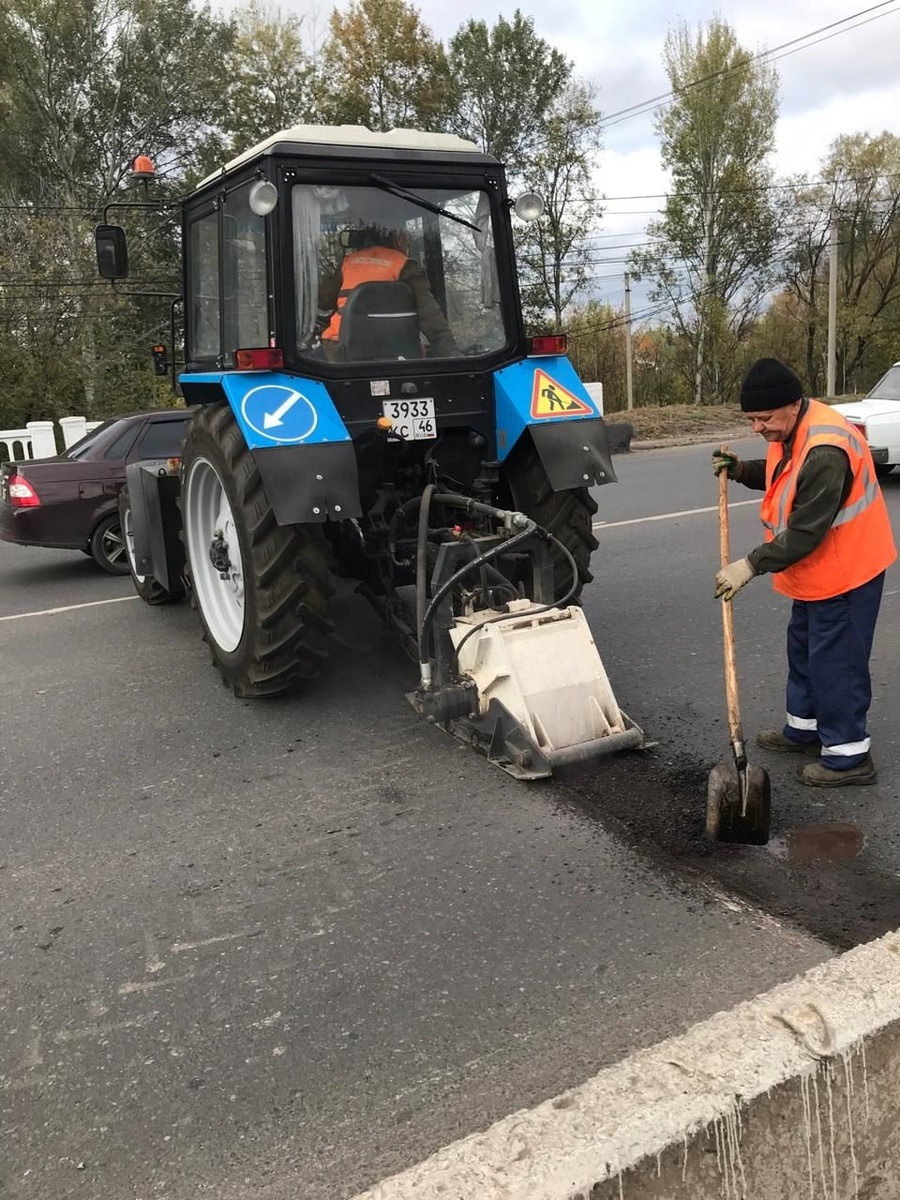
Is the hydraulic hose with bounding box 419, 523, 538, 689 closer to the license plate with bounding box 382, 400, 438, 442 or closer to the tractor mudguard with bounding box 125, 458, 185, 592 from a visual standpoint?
the license plate with bounding box 382, 400, 438, 442

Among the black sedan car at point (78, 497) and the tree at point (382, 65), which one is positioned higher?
the tree at point (382, 65)

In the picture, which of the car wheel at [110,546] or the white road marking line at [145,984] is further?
the car wheel at [110,546]

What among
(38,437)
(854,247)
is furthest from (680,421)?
(854,247)

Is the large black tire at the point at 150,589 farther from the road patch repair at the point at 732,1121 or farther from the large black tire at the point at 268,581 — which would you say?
the road patch repair at the point at 732,1121

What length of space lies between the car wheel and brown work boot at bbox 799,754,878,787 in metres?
6.23

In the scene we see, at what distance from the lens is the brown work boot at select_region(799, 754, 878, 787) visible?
11.8ft

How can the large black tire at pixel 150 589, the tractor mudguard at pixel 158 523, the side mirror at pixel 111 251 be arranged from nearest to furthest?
the side mirror at pixel 111 251 → the tractor mudguard at pixel 158 523 → the large black tire at pixel 150 589

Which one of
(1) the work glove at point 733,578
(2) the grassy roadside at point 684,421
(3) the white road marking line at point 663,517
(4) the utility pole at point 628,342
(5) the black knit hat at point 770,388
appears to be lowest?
(1) the work glove at point 733,578

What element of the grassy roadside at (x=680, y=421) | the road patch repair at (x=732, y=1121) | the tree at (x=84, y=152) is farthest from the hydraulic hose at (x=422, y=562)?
the tree at (x=84, y=152)

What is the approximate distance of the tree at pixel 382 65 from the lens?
1235 inches

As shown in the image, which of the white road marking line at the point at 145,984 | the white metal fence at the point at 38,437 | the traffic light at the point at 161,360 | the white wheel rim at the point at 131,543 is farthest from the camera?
the white metal fence at the point at 38,437

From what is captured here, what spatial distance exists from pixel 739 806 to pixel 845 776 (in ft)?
2.21

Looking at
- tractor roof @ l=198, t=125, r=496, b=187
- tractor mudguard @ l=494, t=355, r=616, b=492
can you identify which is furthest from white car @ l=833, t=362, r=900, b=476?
tractor roof @ l=198, t=125, r=496, b=187

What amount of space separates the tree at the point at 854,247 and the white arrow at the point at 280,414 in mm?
35627
